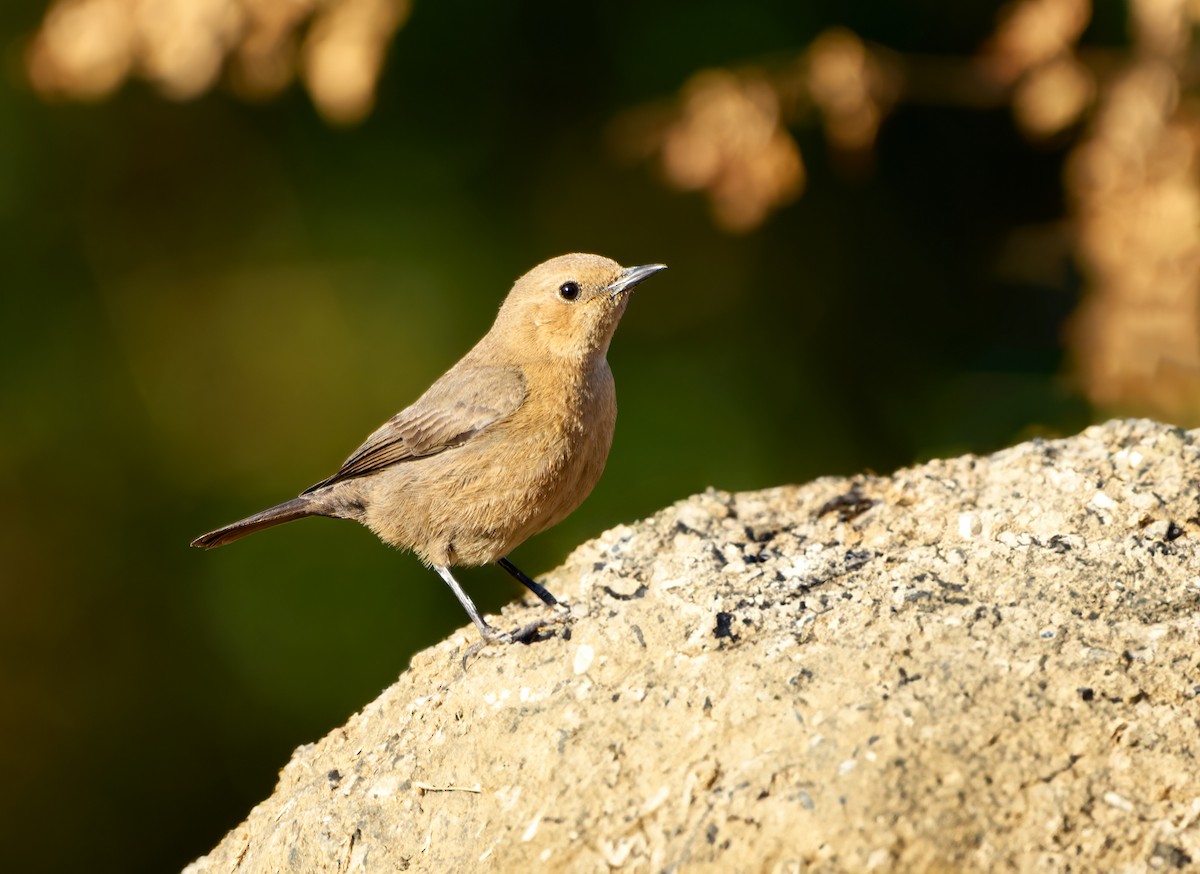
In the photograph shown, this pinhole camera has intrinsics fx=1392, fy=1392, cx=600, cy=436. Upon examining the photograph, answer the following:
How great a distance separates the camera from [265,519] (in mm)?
5270

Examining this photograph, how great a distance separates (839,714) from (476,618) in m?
1.81

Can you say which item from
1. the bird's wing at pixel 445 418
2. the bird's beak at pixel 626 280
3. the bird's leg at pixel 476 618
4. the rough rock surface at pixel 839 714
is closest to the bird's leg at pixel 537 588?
the bird's leg at pixel 476 618

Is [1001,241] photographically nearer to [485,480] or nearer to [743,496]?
[743,496]

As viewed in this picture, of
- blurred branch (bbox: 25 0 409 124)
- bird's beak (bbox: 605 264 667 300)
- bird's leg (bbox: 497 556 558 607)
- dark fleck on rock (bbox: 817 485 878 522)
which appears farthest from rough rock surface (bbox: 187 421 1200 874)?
blurred branch (bbox: 25 0 409 124)

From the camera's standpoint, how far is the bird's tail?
208 inches

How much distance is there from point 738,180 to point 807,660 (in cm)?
329

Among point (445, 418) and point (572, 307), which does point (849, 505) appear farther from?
point (445, 418)

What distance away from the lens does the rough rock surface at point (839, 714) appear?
2.79 metres

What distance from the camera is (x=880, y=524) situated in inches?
166

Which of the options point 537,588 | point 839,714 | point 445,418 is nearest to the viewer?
point 839,714

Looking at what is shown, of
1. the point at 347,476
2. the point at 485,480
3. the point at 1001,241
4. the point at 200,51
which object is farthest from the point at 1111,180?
the point at 200,51

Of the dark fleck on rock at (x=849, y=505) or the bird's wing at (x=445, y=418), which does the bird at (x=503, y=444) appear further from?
the dark fleck on rock at (x=849, y=505)

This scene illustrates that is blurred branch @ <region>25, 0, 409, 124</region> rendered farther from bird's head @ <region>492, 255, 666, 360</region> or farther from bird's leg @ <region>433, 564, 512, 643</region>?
bird's leg @ <region>433, 564, 512, 643</region>

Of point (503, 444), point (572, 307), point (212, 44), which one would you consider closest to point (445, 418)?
point (503, 444)
